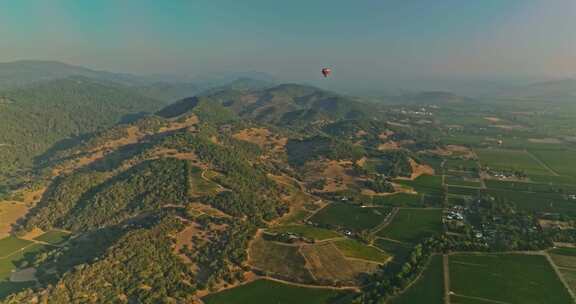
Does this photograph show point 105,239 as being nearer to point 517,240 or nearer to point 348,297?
point 348,297

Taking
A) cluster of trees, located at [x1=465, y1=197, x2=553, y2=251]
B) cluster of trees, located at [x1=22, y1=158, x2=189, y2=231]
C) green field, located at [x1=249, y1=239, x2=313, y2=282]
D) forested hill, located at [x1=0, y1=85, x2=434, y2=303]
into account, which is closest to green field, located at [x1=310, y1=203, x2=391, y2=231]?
forested hill, located at [x1=0, y1=85, x2=434, y2=303]

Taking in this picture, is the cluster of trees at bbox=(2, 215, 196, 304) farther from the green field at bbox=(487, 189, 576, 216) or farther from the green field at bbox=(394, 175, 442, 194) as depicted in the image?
the green field at bbox=(487, 189, 576, 216)

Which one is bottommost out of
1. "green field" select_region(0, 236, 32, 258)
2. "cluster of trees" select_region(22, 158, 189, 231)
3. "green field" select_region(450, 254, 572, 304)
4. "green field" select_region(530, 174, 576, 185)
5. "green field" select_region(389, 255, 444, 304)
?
"green field" select_region(0, 236, 32, 258)

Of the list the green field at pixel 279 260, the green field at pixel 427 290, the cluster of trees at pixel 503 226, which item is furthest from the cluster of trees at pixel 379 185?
the green field at pixel 279 260

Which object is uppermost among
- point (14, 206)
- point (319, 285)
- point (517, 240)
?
point (517, 240)

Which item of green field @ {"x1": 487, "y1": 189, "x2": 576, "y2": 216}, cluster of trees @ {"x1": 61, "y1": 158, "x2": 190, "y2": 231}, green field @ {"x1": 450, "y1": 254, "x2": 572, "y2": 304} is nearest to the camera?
green field @ {"x1": 450, "y1": 254, "x2": 572, "y2": 304}

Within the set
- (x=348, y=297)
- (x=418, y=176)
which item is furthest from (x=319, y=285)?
(x=418, y=176)
